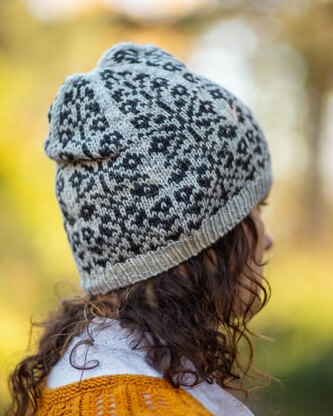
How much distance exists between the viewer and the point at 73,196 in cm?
175

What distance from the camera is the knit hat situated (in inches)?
66.0

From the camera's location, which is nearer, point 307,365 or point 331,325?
point 307,365

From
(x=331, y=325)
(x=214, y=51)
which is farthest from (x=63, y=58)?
(x=331, y=325)

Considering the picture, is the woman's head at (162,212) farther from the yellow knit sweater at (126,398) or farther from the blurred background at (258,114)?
the blurred background at (258,114)

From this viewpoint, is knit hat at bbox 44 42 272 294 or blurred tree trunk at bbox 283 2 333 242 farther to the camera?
blurred tree trunk at bbox 283 2 333 242

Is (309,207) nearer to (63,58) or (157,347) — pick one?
(63,58)

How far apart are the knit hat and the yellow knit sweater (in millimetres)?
302

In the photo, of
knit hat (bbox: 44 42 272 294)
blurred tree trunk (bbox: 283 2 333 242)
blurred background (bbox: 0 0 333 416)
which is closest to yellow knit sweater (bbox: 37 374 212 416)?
knit hat (bbox: 44 42 272 294)

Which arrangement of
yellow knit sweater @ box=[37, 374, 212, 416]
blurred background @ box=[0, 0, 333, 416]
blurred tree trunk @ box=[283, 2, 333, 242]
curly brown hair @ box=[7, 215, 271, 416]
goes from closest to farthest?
yellow knit sweater @ box=[37, 374, 212, 416] < curly brown hair @ box=[7, 215, 271, 416] < blurred background @ box=[0, 0, 333, 416] < blurred tree trunk @ box=[283, 2, 333, 242]

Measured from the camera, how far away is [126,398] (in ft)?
4.83

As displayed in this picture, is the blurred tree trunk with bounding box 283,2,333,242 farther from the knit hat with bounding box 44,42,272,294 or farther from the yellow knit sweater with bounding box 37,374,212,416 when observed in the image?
the yellow knit sweater with bounding box 37,374,212,416

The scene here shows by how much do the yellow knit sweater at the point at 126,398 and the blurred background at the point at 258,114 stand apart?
2.75 m

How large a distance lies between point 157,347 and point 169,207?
1.18 ft

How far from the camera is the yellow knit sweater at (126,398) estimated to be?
4.76ft
